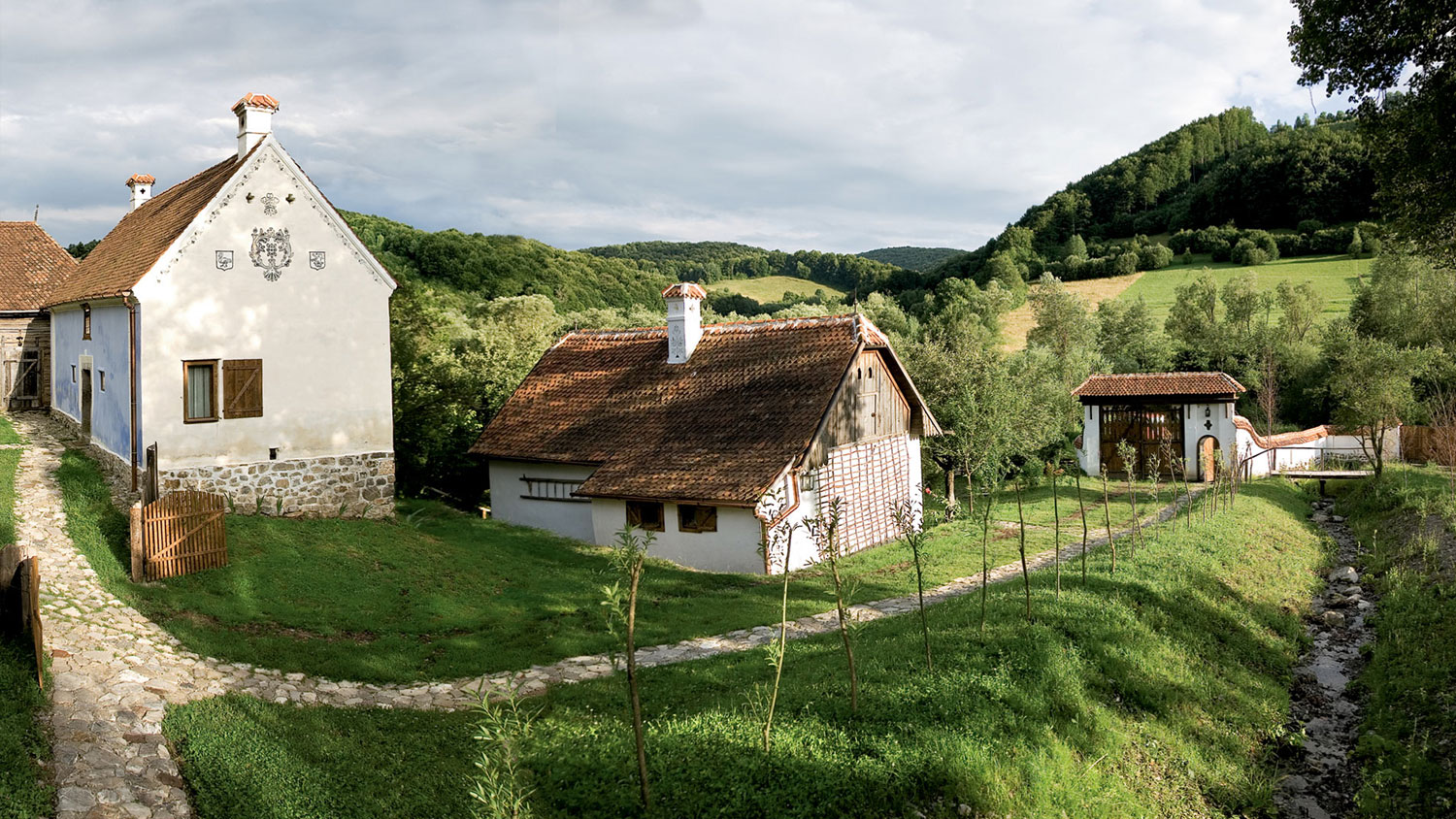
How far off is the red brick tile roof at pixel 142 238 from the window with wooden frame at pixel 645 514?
10828 millimetres

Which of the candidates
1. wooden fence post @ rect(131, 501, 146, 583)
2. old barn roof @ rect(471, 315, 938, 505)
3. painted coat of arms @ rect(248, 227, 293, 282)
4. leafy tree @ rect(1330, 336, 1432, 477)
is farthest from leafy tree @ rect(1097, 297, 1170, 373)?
wooden fence post @ rect(131, 501, 146, 583)

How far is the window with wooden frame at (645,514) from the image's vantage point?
20781 millimetres

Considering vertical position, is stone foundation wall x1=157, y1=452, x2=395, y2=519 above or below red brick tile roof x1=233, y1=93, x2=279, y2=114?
below

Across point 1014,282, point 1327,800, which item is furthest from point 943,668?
point 1014,282

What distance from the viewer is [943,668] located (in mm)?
10648

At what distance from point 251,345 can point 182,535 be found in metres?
5.24

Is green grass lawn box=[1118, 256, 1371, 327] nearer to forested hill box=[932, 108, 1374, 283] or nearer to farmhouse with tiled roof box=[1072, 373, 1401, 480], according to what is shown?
forested hill box=[932, 108, 1374, 283]

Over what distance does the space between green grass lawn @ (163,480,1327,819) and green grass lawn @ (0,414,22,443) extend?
15769 mm

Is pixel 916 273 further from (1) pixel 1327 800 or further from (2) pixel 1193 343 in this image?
(1) pixel 1327 800

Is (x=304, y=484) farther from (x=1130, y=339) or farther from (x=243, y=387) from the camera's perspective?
(x=1130, y=339)

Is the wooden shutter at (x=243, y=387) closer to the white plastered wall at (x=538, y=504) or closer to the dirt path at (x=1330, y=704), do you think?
the white plastered wall at (x=538, y=504)

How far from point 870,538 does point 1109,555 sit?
696cm

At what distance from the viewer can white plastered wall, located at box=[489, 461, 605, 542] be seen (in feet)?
76.8

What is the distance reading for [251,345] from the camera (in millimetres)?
17562
